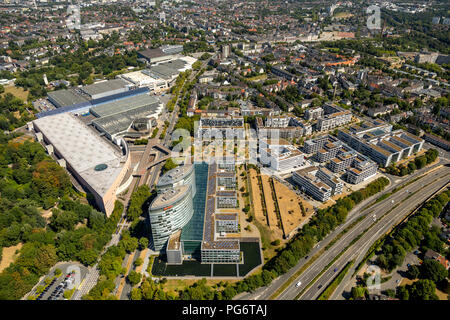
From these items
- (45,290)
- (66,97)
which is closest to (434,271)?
(45,290)

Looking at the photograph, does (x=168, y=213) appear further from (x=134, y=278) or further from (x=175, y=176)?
(x=134, y=278)

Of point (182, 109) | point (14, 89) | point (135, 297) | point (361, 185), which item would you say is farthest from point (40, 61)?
point (361, 185)

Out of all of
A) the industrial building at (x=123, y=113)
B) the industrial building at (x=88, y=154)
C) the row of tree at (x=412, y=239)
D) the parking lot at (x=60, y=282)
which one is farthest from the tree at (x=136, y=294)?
the industrial building at (x=123, y=113)

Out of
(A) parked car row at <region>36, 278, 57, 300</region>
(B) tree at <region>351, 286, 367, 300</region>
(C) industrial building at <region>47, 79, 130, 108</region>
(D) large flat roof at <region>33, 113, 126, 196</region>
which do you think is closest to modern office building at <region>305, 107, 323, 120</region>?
(D) large flat roof at <region>33, 113, 126, 196</region>

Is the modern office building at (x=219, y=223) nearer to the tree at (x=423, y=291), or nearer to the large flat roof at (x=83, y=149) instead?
the large flat roof at (x=83, y=149)
